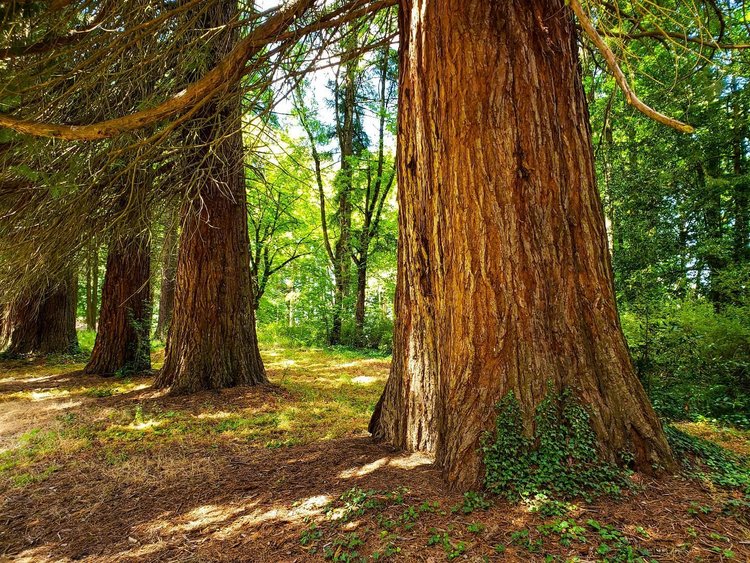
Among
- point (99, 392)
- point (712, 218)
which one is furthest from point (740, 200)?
point (99, 392)

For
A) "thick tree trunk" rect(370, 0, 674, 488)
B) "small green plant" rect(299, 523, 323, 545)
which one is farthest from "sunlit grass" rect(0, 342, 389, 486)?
"thick tree trunk" rect(370, 0, 674, 488)

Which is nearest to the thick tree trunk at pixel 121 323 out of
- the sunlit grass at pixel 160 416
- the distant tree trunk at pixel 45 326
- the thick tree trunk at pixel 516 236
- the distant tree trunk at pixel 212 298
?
the sunlit grass at pixel 160 416

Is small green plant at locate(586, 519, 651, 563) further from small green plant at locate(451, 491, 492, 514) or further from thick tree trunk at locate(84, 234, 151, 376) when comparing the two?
thick tree trunk at locate(84, 234, 151, 376)

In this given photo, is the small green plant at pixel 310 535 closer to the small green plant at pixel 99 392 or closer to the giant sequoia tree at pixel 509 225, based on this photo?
the giant sequoia tree at pixel 509 225

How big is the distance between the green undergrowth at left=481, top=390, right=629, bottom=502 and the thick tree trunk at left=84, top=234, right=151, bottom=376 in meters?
6.64

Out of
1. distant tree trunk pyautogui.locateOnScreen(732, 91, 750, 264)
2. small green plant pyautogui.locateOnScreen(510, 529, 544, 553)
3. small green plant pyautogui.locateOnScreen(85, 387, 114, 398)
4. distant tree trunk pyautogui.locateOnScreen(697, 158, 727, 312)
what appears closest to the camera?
small green plant pyautogui.locateOnScreen(510, 529, 544, 553)

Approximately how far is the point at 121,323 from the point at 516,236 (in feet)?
23.2

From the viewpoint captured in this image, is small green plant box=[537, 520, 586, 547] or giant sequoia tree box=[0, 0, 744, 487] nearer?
small green plant box=[537, 520, 586, 547]

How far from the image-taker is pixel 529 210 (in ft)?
7.68

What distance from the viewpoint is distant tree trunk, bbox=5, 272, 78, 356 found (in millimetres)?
8500

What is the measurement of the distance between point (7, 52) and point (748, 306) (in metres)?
8.00

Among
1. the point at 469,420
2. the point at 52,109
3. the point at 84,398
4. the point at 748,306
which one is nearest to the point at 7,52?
the point at 52,109

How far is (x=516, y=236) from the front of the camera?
2322 millimetres

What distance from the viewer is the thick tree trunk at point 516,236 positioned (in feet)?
7.44
